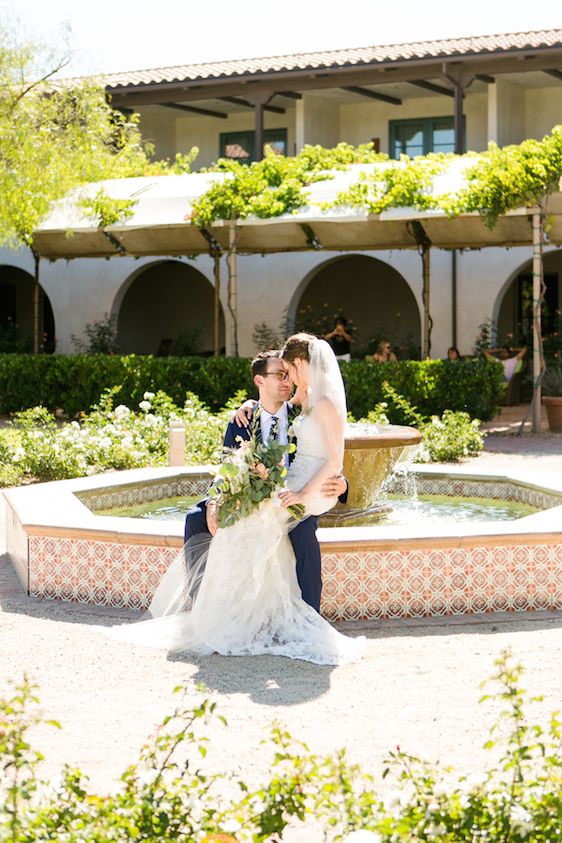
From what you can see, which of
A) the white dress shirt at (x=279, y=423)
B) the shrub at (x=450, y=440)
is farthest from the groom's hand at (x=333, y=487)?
the shrub at (x=450, y=440)

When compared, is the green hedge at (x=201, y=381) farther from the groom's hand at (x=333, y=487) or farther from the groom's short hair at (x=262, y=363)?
the groom's hand at (x=333, y=487)

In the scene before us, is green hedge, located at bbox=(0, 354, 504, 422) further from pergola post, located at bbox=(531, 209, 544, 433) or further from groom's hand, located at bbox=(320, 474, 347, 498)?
groom's hand, located at bbox=(320, 474, 347, 498)

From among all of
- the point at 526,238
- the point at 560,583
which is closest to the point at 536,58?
the point at 526,238

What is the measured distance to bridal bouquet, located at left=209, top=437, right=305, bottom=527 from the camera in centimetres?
560

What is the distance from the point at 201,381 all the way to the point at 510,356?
4769 millimetres

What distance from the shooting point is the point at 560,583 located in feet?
20.9

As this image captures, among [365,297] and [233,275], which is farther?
[365,297]

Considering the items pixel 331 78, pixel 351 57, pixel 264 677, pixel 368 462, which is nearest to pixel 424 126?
pixel 351 57

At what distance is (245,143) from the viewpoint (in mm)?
23312

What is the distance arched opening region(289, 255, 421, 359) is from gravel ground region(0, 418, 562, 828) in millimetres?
16482

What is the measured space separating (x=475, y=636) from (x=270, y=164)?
10.6m

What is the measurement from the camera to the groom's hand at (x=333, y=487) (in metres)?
5.70

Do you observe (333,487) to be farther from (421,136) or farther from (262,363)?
(421,136)

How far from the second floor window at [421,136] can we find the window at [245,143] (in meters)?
2.23
